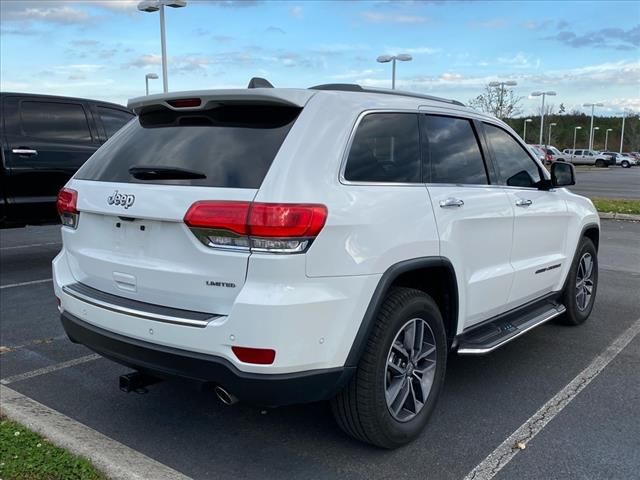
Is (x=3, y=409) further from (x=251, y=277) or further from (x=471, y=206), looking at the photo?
(x=471, y=206)

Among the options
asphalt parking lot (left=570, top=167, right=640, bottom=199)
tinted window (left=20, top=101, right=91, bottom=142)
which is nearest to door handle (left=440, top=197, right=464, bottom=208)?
tinted window (left=20, top=101, right=91, bottom=142)

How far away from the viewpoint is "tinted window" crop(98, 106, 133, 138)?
27.0 feet

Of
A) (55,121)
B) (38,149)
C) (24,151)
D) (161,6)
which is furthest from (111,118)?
(161,6)

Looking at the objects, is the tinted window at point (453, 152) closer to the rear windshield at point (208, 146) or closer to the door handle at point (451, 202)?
the door handle at point (451, 202)

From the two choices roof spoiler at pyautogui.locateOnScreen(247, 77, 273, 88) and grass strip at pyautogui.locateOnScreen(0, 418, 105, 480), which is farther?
roof spoiler at pyautogui.locateOnScreen(247, 77, 273, 88)

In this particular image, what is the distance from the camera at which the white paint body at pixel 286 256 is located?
2629 millimetres

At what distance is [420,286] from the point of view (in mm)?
3455

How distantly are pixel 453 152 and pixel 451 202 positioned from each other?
1.54 ft

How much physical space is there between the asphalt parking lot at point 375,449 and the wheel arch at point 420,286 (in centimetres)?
62

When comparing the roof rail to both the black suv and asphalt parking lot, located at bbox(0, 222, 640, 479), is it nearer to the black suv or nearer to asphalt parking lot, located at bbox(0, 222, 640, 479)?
asphalt parking lot, located at bbox(0, 222, 640, 479)

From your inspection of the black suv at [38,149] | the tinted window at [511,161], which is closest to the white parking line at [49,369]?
the tinted window at [511,161]

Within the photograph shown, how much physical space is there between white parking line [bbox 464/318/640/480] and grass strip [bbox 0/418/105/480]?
6.00ft

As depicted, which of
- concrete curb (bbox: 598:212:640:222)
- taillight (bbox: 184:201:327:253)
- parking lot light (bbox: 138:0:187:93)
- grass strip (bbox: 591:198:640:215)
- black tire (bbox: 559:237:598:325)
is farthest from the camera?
parking lot light (bbox: 138:0:187:93)

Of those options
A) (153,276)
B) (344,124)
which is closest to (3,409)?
(153,276)
